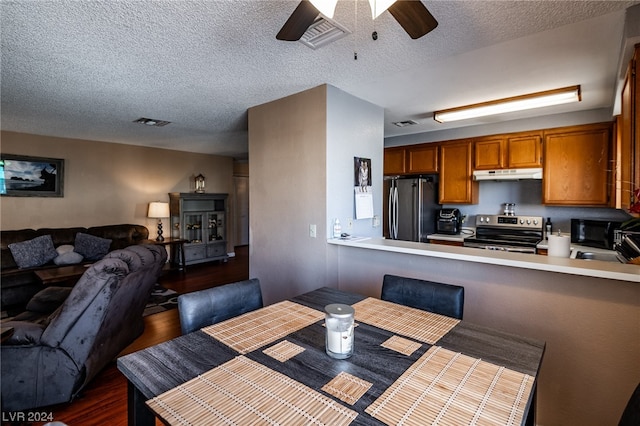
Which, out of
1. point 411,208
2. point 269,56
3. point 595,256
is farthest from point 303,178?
point 595,256

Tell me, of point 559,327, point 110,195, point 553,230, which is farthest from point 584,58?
point 110,195

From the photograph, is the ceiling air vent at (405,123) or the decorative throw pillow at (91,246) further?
the decorative throw pillow at (91,246)

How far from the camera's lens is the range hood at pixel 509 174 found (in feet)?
11.9

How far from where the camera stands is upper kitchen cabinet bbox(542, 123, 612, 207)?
10.8ft

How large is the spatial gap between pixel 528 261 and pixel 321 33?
1.81 meters

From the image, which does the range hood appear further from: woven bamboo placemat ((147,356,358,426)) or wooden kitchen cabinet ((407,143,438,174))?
woven bamboo placemat ((147,356,358,426))

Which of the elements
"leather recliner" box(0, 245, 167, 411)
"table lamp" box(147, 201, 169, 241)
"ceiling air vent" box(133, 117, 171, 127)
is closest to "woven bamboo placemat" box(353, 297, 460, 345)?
"leather recliner" box(0, 245, 167, 411)

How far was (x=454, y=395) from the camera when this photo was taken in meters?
0.92

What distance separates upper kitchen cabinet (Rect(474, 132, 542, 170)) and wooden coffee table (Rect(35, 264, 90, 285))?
4.98 m

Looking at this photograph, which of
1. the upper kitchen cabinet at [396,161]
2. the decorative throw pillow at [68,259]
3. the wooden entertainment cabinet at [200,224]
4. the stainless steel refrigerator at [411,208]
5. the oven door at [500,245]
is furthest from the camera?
the wooden entertainment cabinet at [200,224]

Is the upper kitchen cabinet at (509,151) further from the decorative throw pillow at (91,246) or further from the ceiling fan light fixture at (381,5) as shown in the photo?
the decorative throw pillow at (91,246)

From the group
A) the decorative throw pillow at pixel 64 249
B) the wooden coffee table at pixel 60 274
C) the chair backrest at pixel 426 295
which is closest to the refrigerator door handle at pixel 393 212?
the chair backrest at pixel 426 295

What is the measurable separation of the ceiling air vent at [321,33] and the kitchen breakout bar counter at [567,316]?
1.49 m

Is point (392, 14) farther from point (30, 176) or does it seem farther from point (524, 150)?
point (30, 176)
